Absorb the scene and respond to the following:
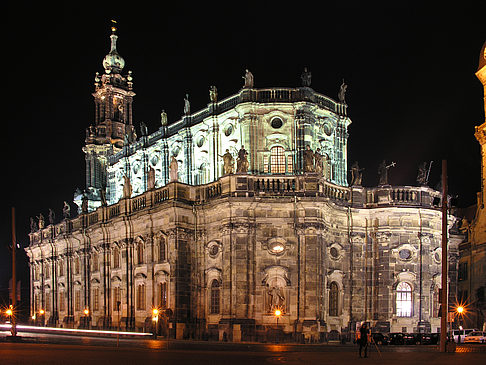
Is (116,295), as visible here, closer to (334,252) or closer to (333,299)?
(333,299)

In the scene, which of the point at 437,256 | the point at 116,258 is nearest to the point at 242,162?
the point at 437,256

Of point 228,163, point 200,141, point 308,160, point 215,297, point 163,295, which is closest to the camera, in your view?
point 308,160

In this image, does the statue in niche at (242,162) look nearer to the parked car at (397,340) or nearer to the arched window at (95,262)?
the parked car at (397,340)

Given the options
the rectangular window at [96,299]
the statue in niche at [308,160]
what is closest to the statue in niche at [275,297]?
the statue in niche at [308,160]

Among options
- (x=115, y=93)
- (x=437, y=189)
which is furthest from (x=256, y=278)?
(x=115, y=93)

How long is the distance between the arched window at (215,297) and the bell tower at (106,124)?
22948 millimetres

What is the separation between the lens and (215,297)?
46.8m

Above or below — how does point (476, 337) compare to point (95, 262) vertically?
below

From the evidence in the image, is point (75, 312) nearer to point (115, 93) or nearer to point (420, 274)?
point (115, 93)

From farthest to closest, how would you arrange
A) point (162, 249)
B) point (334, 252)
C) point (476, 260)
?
point (476, 260)
point (162, 249)
point (334, 252)

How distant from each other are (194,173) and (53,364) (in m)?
32.8

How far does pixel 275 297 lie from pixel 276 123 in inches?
510

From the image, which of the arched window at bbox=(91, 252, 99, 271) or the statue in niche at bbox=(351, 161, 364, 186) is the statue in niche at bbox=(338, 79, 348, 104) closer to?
the statue in niche at bbox=(351, 161, 364, 186)

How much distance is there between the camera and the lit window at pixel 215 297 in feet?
153
